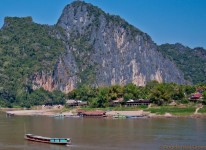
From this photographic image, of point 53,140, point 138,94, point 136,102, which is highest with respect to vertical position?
point 138,94

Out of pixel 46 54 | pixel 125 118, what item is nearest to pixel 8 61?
pixel 46 54

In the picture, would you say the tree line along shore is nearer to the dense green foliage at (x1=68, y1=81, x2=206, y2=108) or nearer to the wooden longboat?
the dense green foliage at (x1=68, y1=81, x2=206, y2=108)

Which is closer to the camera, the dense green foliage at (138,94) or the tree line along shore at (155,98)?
the tree line along shore at (155,98)

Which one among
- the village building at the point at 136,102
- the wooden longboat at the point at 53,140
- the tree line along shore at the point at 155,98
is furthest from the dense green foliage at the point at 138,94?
the wooden longboat at the point at 53,140

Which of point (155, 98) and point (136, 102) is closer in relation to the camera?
point (155, 98)

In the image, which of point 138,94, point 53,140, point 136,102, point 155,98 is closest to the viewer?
point 53,140

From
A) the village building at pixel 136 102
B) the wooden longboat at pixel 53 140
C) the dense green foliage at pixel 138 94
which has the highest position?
the dense green foliage at pixel 138 94

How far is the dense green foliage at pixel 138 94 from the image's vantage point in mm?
97562

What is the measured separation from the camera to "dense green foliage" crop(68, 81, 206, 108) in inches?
3841

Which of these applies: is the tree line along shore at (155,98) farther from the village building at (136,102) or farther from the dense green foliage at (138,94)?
the village building at (136,102)

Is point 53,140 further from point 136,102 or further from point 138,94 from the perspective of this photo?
point 138,94

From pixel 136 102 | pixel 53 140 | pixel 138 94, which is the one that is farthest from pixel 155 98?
pixel 53 140

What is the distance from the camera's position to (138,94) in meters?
111

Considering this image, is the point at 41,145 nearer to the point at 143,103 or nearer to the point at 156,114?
the point at 156,114
